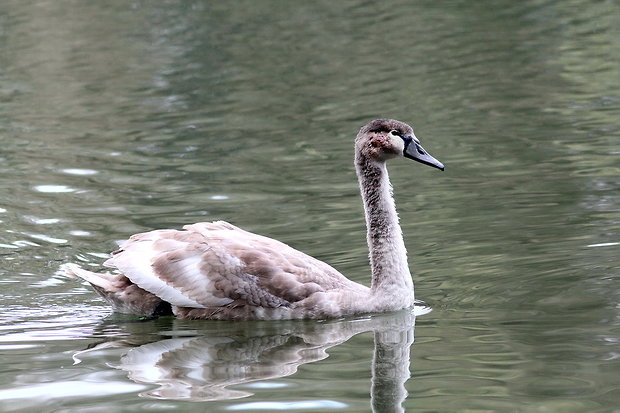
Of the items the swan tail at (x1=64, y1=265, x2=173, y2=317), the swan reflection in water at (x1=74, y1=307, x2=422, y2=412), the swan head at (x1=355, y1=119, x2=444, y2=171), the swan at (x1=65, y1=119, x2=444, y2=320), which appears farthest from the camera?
the swan tail at (x1=64, y1=265, x2=173, y2=317)

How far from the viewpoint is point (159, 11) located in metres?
30.8

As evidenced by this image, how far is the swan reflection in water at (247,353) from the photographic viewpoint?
7848mm

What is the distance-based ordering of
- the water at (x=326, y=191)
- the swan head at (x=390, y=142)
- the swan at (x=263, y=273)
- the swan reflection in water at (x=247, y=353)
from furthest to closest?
the swan head at (x=390, y=142), the swan at (x=263, y=273), the water at (x=326, y=191), the swan reflection in water at (x=247, y=353)

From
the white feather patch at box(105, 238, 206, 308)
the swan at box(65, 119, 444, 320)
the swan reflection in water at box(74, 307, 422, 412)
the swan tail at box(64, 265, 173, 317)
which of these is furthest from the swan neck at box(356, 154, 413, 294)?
the swan tail at box(64, 265, 173, 317)

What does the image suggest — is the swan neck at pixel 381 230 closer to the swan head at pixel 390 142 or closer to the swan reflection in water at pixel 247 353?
the swan head at pixel 390 142

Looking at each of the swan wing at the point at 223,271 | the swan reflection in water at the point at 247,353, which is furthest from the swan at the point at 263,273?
the swan reflection in water at the point at 247,353

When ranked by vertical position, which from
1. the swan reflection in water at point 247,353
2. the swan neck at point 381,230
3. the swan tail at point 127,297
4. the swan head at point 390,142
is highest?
the swan head at point 390,142

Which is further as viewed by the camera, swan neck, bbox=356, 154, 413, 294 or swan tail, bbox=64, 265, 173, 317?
swan tail, bbox=64, 265, 173, 317

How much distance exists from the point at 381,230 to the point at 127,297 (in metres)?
2.06

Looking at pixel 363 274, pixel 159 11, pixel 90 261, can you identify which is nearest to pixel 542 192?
pixel 363 274

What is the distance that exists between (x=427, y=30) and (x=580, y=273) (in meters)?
15.9

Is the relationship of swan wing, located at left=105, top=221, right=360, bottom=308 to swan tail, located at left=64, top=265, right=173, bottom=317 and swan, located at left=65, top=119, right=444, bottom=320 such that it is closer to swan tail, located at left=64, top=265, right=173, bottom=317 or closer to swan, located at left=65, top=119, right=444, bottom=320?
swan, located at left=65, top=119, right=444, bottom=320

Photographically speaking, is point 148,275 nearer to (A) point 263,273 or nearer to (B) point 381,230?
(A) point 263,273

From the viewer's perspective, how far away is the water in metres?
8.01
